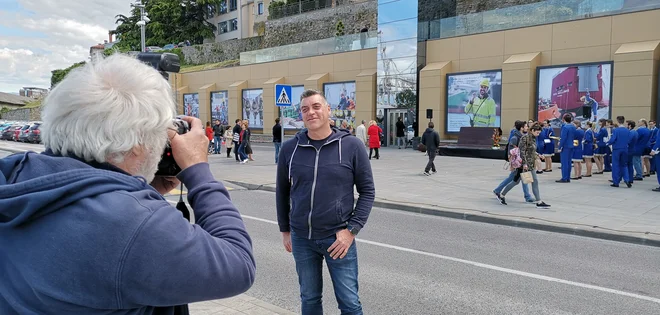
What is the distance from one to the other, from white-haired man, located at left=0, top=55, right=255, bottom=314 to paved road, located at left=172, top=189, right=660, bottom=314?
133 inches

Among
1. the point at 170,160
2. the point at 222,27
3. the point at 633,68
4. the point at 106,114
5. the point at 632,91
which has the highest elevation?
the point at 222,27

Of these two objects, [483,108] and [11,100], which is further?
[11,100]

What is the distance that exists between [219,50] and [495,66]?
40.6 metres

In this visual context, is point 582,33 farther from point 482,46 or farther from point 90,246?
point 90,246

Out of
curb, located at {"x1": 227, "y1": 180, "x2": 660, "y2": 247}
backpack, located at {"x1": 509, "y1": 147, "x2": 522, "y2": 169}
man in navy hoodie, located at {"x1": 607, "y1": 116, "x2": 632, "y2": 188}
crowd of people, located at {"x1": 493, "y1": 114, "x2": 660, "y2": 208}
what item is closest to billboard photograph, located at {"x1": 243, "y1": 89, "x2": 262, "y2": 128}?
crowd of people, located at {"x1": 493, "y1": 114, "x2": 660, "y2": 208}

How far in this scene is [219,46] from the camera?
57.2 meters

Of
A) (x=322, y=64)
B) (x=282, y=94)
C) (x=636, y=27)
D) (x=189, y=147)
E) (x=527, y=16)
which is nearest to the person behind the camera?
(x=189, y=147)

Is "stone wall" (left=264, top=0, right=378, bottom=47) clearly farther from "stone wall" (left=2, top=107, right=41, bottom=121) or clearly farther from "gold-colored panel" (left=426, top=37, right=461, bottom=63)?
"stone wall" (left=2, top=107, right=41, bottom=121)

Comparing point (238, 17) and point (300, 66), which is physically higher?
point (238, 17)

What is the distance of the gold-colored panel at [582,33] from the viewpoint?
67.1 feet

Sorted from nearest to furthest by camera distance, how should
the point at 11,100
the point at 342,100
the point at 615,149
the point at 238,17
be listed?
the point at 615,149 → the point at 342,100 → the point at 238,17 → the point at 11,100

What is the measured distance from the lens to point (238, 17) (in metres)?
66.6

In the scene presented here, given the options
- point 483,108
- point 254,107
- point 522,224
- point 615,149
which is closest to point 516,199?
point 522,224

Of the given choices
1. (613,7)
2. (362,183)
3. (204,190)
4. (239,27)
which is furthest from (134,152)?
(239,27)
